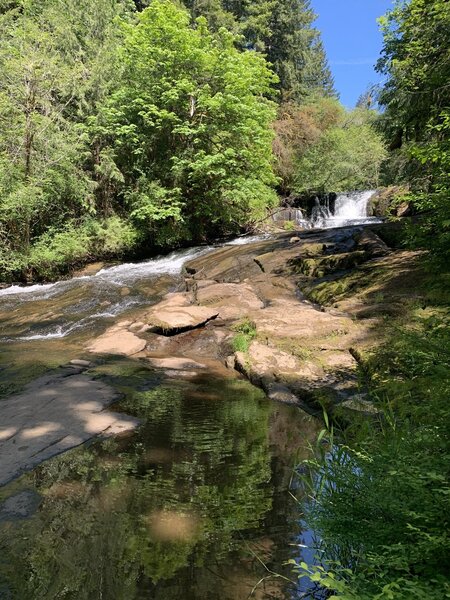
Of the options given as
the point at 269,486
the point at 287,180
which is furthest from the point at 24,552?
the point at 287,180

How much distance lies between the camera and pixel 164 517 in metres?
3.21

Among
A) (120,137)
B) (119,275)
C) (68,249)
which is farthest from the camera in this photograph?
(120,137)

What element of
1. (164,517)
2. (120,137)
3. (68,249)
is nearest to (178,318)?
(164,517)

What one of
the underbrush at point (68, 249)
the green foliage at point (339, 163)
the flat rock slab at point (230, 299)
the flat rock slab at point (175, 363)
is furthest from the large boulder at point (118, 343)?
the green foliage at point (339, 163)

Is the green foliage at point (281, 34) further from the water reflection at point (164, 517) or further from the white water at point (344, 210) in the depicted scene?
the water reflection at point (164, 517)

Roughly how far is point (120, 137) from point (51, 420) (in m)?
15.8

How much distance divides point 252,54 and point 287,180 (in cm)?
1005

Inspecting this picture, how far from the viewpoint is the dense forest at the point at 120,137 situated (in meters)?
15.4

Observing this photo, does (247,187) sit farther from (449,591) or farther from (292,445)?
(449,591)

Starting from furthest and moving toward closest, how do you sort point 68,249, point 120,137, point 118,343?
point 120,137
point 68,249
point 118,343

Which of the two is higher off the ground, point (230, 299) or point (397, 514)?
point (397, 514)

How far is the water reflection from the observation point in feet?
8.47

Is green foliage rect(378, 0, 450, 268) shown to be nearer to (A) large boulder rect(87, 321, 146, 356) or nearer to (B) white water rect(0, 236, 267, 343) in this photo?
(A) large boulder rect(87, 321, 146, 356)

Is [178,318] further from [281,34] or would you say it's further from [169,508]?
[281,34]
